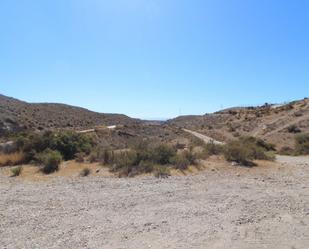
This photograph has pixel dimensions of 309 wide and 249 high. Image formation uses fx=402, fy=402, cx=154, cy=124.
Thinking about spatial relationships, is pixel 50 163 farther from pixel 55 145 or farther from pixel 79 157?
pixel 55 145

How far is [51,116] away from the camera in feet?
269

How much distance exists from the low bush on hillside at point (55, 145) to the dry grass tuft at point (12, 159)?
0.33 meters

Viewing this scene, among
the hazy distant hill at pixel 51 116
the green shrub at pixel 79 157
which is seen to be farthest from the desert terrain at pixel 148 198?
the hazy distant hill at pixel 51 116

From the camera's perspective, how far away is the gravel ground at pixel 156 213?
29.3 feet

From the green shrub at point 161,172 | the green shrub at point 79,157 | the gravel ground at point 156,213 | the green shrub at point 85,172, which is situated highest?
the green shrub at point 79,157

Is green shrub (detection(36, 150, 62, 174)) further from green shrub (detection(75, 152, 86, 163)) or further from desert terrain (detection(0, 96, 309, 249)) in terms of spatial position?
green shrub (detection(75, 152, 86, 163))

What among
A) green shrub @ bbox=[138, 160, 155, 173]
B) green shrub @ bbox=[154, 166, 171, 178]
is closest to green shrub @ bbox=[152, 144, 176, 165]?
green shrub @ bbox=[138, 160, 155, 173]

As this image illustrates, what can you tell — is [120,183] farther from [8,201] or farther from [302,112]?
[302,112]

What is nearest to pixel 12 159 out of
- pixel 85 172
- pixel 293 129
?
pixel 85 172

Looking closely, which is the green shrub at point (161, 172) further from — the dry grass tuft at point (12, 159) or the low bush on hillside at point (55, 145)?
the dry grass tuft at point (12, 159)

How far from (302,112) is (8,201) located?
62080 millimetres

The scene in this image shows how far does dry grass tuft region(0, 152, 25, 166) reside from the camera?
73.5ft

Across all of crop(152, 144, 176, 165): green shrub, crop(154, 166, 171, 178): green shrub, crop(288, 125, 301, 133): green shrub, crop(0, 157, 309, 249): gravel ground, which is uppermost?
crop(288, 125, 301, 133): green shrub

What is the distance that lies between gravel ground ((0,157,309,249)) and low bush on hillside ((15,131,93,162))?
6.50 meters
